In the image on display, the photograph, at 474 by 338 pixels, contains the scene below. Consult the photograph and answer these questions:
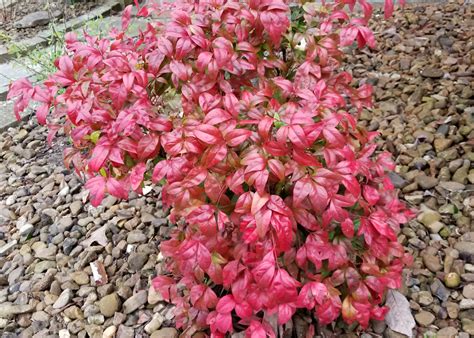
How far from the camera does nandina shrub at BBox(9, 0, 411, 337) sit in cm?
139

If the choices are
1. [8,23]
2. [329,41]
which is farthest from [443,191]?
[8,23]

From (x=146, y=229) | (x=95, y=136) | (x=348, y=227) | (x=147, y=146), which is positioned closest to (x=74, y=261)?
(x=146, y=229)

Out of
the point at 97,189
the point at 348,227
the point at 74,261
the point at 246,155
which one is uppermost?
the point at 246,155

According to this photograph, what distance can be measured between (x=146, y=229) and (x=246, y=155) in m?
1.04

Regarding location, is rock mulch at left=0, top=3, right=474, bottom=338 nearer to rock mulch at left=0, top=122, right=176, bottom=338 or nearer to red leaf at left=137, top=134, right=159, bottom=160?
rock mulch at left=0, top=122, right=176, bottom=338

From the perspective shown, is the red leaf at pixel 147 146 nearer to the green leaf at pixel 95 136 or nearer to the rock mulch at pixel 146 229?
the green leaf at pixel 95 136

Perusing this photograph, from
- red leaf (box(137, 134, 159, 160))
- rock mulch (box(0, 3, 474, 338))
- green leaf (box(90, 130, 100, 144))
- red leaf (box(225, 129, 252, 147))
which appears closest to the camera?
red leaf (box(225, 129, 252, 147))

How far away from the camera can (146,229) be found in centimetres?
228

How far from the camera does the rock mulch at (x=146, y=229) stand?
1.91 meters

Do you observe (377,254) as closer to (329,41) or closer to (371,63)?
(329,41)

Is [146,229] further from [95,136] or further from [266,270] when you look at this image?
[266,270]

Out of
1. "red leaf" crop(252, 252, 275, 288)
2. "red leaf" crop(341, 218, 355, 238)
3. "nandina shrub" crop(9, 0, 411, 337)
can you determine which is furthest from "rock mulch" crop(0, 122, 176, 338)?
"red leaf" crop(341, 218, 355, 238)

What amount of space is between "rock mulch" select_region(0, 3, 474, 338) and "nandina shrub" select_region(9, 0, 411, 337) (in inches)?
9.3

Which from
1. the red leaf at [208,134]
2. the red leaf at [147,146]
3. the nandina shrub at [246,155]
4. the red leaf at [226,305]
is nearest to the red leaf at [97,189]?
the nandina shrub at [246,155]
